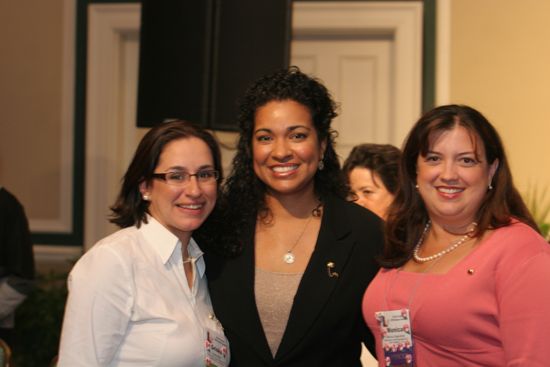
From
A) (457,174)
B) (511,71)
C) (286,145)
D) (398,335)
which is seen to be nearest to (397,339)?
(398,335)

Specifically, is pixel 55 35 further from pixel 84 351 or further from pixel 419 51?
pixel 84 351

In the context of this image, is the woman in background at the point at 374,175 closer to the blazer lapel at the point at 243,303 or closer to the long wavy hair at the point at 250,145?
the long wavy hair at the point at 250,145

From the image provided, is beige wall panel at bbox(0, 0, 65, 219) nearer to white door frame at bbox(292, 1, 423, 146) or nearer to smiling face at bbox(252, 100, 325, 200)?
white door frame at bbox(292, 1, 423, 146)

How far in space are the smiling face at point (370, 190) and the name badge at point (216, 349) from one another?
3.92 ft

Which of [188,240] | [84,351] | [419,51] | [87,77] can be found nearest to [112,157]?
[87,77]

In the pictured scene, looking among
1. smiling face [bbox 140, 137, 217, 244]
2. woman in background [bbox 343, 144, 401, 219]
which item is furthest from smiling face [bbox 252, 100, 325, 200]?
woman in background [bbox 343, 144, 401, 219]

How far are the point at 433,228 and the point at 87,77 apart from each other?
12.6ft

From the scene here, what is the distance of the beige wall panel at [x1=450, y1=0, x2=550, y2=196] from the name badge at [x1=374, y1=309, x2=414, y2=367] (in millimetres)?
3203

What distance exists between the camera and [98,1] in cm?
555

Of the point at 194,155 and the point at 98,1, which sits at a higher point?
the point at 98,1

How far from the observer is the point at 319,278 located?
2.46m

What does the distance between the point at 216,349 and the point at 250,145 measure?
76 cm

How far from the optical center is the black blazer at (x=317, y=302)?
7.86ft

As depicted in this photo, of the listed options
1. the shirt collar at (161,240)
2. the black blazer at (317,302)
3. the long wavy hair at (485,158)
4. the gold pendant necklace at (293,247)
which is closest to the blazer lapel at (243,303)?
the black blazer at (317,302)
